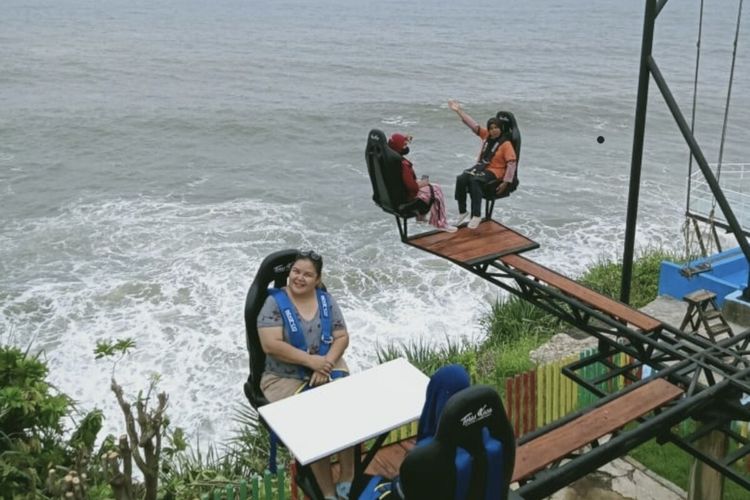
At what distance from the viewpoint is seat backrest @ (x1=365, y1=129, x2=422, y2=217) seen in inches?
270

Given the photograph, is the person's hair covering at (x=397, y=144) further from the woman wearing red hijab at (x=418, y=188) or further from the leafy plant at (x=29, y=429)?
the leafy plant at (x=29, y=429)

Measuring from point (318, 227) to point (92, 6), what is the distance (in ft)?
239

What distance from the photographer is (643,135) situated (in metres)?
7.57

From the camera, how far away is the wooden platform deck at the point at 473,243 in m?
7.06

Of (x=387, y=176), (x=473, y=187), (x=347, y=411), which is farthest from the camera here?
(x=473, y=187)

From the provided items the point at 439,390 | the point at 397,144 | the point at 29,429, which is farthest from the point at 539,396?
the point at 439,390

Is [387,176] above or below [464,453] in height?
above

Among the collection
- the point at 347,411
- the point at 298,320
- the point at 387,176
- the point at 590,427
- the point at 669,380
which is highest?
the point at 387,176

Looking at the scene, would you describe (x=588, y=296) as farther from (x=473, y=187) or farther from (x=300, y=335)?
(x=300, y=335)

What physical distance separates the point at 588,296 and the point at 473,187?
1.75m

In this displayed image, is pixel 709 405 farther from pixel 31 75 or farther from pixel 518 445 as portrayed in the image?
pixel 31 75

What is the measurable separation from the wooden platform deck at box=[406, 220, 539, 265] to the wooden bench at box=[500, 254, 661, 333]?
13 cm

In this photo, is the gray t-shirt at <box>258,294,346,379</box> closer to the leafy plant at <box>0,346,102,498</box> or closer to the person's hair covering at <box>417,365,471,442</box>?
the person's hair covering at <box>417,365,471,442</box>

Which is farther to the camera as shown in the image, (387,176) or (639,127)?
(639,127)
